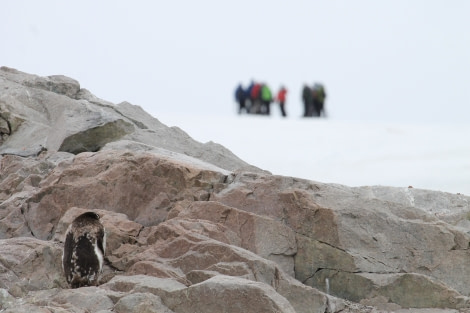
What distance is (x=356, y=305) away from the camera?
9.76 metres

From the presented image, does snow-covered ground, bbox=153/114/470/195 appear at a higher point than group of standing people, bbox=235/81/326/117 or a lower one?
lower

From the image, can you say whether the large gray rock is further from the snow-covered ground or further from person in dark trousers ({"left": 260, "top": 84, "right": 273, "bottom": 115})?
person in dark trousers ({"left": 260, "top": 84, "right": 273, "bottom": 115})

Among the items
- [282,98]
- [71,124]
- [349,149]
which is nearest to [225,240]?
[71,124]

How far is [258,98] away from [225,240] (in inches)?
945

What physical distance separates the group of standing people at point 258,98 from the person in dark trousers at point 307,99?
1.03 meters

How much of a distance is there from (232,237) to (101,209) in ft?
6.36

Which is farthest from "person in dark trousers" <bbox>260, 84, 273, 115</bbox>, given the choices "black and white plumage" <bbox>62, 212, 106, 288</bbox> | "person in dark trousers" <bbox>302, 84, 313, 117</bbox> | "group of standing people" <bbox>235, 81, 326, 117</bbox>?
"black and white plumage" <bbox>62, 212, 106, 288</bbox>

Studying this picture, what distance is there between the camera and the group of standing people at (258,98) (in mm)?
33375

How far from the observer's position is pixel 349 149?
81.9 ft

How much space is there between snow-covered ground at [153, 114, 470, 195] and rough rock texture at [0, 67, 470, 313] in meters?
9.70

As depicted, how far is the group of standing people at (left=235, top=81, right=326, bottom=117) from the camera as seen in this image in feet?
108

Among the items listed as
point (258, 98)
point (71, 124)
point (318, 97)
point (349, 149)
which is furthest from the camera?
point (258, 98)

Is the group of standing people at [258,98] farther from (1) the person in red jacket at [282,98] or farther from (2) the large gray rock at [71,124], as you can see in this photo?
(2) the large gray rock at [71,124]

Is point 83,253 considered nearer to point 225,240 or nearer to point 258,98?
point 225,240
